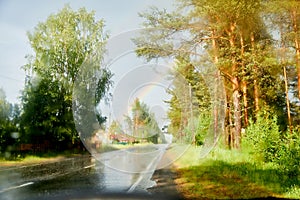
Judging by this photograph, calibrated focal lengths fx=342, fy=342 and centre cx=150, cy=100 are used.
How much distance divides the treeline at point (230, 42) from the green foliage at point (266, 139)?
4056mm

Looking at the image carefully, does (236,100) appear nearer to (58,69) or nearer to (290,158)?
(290,158)

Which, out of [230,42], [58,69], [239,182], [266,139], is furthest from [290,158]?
[58,69]

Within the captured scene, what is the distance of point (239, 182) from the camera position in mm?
10289

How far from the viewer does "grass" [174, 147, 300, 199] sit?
8328mm

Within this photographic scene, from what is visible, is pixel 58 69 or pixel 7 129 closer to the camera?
pixel 7 129

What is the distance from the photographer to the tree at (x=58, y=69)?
29094 millimetres

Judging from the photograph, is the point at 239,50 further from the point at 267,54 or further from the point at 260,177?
the point at 260,177

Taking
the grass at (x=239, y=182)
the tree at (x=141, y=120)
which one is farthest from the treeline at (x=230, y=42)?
the grass at (x=239, y=182)

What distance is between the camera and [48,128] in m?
29.9

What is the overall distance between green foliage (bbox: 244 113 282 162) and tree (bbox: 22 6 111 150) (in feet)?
52.7

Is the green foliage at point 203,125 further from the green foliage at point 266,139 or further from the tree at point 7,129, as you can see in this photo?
the tree at point 7,129

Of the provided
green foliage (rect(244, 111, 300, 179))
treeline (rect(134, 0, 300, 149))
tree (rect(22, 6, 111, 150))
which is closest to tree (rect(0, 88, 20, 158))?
tree (rect(22, 6, 111, 150))

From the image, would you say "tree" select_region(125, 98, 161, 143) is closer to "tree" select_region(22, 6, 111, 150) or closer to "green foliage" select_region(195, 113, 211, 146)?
"green foliage" select_region(195, 113, 211, 146)

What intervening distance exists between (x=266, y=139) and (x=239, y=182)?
2.18 m
